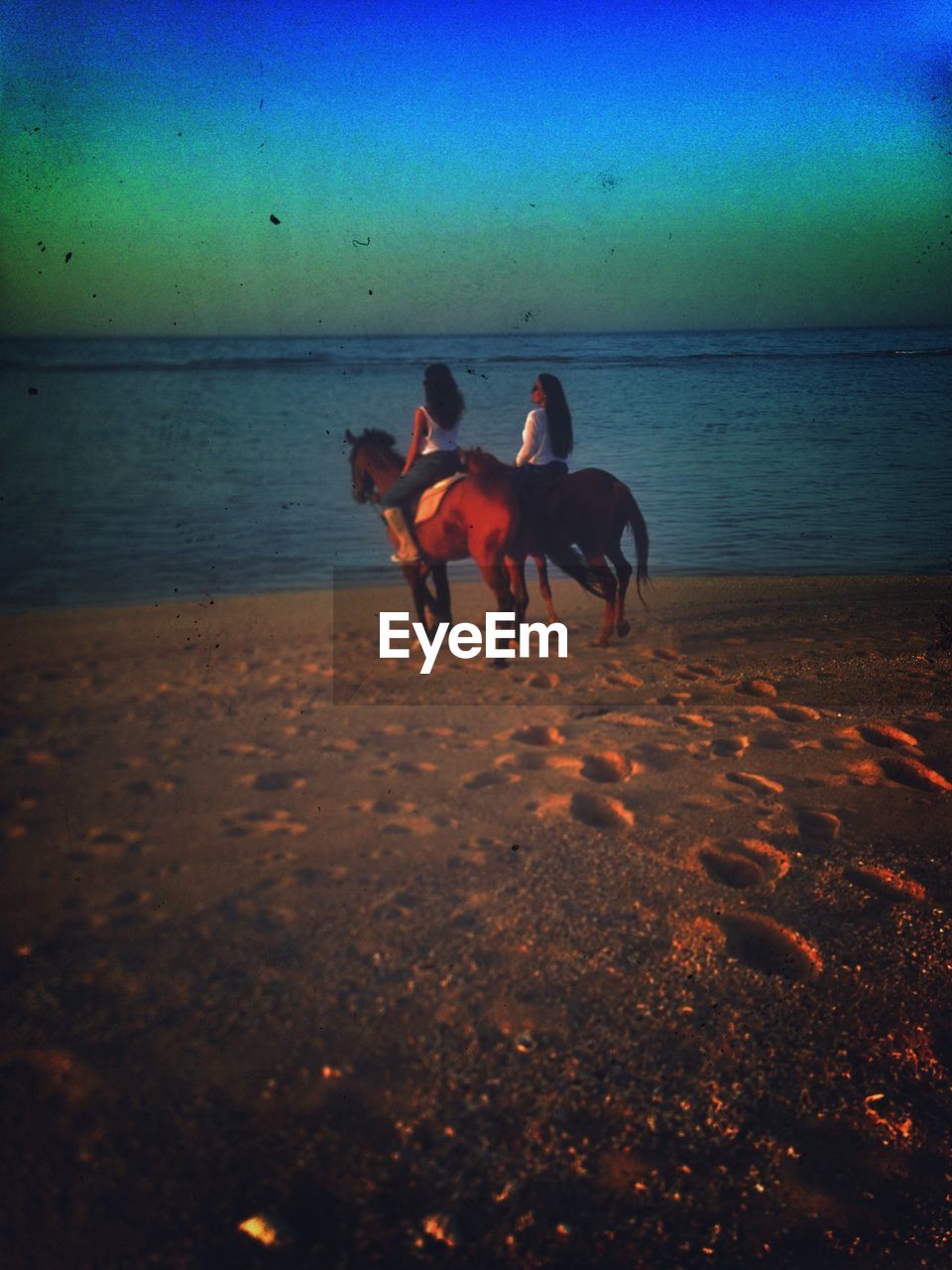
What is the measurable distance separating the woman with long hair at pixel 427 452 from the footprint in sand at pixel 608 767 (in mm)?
2482

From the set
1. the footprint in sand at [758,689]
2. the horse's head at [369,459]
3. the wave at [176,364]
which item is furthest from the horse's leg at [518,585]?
Answer: the wave at [176,364]

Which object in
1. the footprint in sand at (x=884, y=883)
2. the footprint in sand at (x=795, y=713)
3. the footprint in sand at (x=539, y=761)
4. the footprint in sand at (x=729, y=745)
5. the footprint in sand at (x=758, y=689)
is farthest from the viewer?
the footprint in sand at (x=758, y=689)

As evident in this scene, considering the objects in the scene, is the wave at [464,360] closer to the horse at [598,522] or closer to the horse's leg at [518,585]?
the horse at [598,522]

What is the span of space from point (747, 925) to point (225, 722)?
117 inches

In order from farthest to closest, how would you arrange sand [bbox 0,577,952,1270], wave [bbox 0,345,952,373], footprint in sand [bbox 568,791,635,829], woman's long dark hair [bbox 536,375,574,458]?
wave [bbox 0,345,952,373] < woman's long dark hair [bbox 536,375,574,458] < footprint in sand [bbox 568,791,635,829] < sand [bbox 0,577,952,1270]

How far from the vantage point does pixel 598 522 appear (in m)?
6.41

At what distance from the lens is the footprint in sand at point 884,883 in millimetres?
3209

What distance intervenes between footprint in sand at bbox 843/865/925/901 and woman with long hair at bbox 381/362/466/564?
12.2 feet

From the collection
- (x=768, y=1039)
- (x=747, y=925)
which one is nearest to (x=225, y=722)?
(x=747, y=925)

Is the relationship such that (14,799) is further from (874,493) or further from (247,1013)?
(874,493)

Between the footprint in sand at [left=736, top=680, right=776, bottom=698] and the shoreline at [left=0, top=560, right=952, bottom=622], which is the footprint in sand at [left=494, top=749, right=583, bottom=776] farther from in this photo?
the shoreline at [left=0, top=560, right=952, bottom=622]

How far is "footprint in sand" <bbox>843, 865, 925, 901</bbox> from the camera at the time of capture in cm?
321

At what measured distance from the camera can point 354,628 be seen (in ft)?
23.0

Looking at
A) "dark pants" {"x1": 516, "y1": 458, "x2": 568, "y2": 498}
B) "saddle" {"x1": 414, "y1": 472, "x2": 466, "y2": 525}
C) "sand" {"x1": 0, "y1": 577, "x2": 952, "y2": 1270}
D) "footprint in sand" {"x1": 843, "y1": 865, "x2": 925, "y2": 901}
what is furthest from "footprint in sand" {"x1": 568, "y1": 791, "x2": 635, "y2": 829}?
"dark pants" {"x1": 516, "y1": 458, "x2": 568, "y2": 498}
